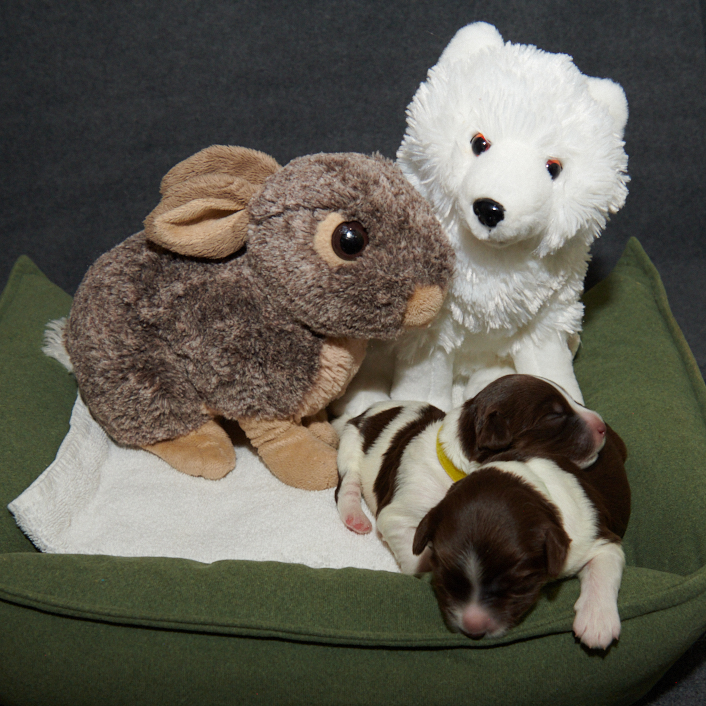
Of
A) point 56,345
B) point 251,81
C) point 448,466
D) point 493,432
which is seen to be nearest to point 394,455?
point 448,466

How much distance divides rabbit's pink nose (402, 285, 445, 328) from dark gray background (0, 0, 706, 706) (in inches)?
43.5

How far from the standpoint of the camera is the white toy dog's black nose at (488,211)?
1.47 meters

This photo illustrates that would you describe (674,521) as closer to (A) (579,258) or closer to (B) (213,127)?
(A) (579,258)

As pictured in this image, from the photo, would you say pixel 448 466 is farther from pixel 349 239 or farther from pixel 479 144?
pixel 479 144

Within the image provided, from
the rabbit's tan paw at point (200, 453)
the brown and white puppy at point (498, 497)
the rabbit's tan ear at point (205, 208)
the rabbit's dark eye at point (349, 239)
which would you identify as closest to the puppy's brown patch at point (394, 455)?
the brown and white puppy at point (498, 497)

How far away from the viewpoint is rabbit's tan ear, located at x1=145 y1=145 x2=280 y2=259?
1629 mm

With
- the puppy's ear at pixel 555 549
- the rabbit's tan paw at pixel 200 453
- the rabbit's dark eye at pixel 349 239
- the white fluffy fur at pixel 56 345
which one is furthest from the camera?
the white fluffy fur at pixel 56 345

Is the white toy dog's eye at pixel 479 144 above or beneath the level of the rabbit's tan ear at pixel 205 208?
above

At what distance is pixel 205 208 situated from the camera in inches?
64.2

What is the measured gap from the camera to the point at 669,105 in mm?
2564

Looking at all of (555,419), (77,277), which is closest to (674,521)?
(555,419)

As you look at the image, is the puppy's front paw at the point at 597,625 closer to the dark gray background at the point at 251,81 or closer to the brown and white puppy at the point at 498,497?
the brown and white puppy at the point at 498,497

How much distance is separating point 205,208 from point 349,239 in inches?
14.8

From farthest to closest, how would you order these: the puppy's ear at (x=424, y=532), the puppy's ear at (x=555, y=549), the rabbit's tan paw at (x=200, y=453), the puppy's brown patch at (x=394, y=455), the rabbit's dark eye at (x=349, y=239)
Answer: the rabbit's tan paw at (x=200, y=453), the puppy's brown patch at (x=394, y=455), the rabbit's dark eye at (x=349, y=239), the puppy's ear at (x=424, y=532), the puppy's ear at (x=555, y=549)
